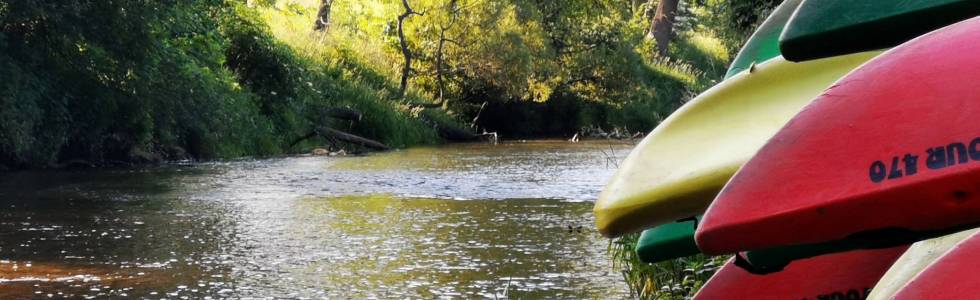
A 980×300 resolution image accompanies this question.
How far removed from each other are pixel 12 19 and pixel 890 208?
1505 cm

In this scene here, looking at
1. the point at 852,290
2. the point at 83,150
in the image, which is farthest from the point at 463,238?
the point at 83,150

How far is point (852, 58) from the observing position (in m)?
2.66

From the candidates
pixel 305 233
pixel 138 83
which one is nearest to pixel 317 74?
pixel 138 83

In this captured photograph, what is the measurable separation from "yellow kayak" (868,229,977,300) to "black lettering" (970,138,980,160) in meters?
0.20

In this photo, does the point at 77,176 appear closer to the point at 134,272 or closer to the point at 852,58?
the point at 134,272

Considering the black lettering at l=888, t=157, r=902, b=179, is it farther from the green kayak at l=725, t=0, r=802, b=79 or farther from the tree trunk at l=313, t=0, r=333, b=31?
the tree trunk at l=313, t=0, r=333, b=31

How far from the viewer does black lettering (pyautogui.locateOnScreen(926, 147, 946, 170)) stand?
5.32 ft

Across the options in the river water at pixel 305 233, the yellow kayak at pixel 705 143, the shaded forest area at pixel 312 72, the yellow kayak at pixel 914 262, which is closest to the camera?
the yellow kayak at pixel 914 262

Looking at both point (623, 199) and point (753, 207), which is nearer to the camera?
point (753, 207)

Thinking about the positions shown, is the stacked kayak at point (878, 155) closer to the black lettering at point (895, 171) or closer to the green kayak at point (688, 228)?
the black lettering at point (895, 171)

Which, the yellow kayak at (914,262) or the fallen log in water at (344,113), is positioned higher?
the fallen log in water at (344,113)

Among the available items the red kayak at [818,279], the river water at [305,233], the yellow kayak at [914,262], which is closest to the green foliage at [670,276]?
the river water at [305,233]

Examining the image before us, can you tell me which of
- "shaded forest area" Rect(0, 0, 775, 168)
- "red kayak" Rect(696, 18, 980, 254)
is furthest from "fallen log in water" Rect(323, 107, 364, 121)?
"red kayak" Rect(696, 18, 980, 254)

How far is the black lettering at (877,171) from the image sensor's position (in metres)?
1.65
